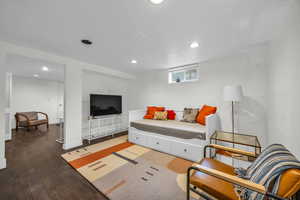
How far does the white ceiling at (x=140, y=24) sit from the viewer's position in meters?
1.27

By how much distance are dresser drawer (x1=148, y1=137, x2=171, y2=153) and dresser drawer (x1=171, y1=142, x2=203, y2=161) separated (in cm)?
12

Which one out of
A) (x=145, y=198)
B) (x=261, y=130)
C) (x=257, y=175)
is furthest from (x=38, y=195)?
(x=261, y=130)

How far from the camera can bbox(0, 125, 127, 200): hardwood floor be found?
4.83 ft

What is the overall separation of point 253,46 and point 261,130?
1.74 m

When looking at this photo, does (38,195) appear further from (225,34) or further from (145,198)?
(225,34)

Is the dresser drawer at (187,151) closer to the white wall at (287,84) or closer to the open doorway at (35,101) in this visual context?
the white wall at (287,84)

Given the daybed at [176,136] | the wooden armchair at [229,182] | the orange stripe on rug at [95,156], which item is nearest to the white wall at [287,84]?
the wooden armchair at [229,182]

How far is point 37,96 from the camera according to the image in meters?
5.43

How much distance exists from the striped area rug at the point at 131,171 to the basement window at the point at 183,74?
2.21 metres

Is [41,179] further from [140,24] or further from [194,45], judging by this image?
[194,45]

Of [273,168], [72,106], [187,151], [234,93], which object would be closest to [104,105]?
[72,106]

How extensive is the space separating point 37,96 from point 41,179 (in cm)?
541

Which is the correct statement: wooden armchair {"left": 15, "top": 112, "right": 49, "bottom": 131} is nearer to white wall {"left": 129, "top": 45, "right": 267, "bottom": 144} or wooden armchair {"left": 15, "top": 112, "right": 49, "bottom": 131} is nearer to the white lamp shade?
white wall {"left": 129, "top": 45, "right": 267, "bottom": 144}

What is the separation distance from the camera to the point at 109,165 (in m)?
2.12
